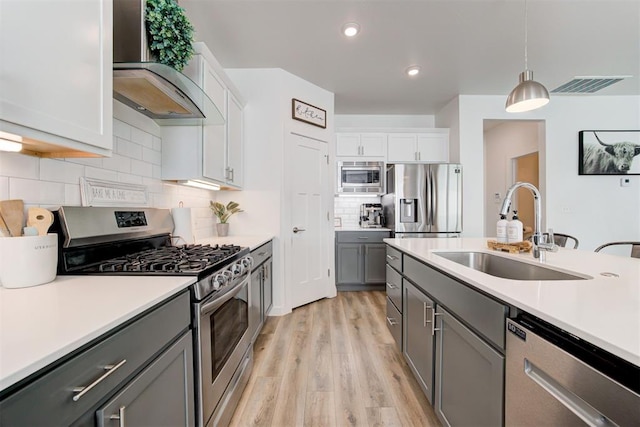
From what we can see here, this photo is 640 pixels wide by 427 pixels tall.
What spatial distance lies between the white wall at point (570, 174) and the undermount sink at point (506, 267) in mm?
2205

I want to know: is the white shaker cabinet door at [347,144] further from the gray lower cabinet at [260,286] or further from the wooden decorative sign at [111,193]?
the wooden decorative sign at [111,193]

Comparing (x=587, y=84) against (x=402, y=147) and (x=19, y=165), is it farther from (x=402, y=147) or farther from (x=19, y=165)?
(x=19, y=165)

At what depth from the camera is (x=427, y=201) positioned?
3666mm

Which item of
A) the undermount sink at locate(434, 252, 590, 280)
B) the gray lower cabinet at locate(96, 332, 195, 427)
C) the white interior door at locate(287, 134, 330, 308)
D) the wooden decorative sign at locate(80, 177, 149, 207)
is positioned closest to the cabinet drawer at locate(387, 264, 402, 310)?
the undermount sink at locate(434, 252, 590, 280)

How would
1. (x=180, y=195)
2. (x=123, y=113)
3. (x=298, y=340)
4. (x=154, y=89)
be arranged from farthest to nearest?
1. (x=298, y=340)
2. (x=180, y=195)
3. (x=123, y=113)
4. (x=154, y=89)

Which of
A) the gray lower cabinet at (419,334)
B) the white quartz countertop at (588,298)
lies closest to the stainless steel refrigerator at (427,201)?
the gray lower cabinet at (419,334)

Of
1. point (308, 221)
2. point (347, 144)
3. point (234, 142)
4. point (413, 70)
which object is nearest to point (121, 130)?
point (234, 142)

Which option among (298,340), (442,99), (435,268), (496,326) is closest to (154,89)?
(435,268)

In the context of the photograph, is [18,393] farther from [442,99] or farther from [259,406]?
[442,99]

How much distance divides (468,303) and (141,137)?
2039mm

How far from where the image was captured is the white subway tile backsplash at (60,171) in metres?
1.13

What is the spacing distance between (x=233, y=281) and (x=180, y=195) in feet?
3.62

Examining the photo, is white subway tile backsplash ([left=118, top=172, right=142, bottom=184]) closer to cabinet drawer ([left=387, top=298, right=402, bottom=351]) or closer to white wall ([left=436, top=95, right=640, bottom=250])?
cabinet drawer ([left=387, top=298, right=402, bottom=351])

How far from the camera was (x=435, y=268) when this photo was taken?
1.40m
